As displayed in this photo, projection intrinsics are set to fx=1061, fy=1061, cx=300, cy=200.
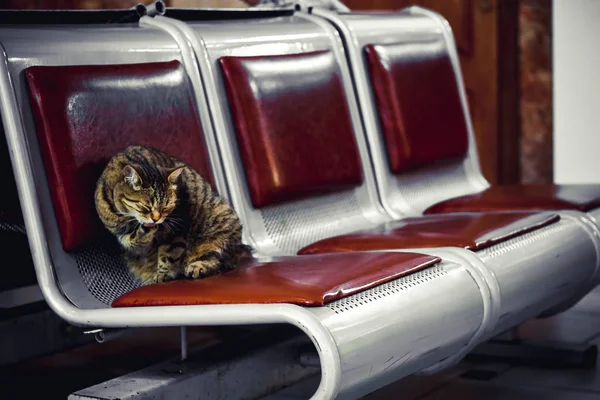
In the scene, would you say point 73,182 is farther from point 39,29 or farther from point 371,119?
point 371,119

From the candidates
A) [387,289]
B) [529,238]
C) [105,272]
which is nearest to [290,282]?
[387,289]

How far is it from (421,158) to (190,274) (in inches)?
55.1

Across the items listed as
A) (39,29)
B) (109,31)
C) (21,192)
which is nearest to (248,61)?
(109,31)

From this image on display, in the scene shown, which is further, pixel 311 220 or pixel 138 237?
pixel 311 220

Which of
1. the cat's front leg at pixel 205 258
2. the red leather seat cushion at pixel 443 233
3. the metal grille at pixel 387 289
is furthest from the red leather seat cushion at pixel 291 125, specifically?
the metal grille at pixel 387 289

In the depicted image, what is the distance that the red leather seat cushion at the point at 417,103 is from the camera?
325 cm

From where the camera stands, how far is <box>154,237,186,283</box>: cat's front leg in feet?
6.97

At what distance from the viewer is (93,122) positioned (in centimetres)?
215

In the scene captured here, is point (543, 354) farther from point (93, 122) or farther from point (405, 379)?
point (93, 122)

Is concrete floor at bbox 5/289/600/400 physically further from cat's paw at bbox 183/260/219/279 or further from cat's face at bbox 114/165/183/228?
cat's face at bbox 114/165/183/228

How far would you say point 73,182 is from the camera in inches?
81.6

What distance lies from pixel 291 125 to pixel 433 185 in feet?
2.69

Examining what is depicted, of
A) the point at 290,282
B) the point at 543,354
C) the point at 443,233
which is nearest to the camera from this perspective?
the point at 290,282

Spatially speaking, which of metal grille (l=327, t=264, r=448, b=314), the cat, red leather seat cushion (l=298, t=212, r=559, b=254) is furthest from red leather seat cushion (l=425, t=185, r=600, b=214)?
the cat
